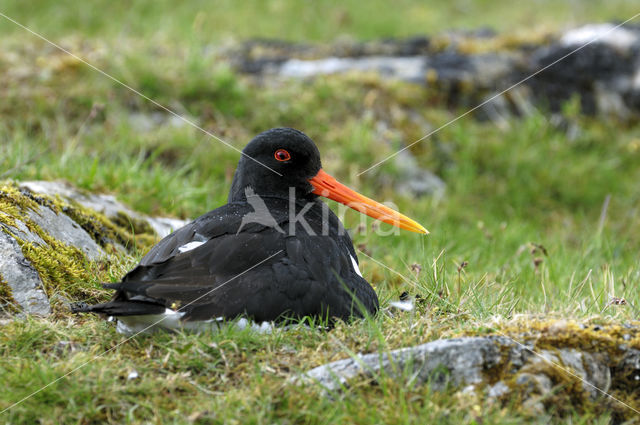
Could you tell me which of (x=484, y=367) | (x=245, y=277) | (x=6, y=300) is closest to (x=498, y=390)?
(x=484, y=367)

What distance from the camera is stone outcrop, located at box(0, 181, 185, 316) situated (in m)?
3.77

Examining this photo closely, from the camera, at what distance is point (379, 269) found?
5.71 meters

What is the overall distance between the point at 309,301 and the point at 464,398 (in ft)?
3.37

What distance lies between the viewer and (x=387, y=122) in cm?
875

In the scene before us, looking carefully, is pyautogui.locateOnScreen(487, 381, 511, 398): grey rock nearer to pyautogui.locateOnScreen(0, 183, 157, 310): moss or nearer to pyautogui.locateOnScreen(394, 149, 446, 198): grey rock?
pyautogui.locateOnScreen(0, 183, 157, 310): moss

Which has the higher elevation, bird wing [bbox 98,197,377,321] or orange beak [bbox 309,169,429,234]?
orange beak [bbox 309,169,429,234]

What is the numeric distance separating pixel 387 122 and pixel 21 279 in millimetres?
5819

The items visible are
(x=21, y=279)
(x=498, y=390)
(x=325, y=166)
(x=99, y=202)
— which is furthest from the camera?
(x=325, y=166)

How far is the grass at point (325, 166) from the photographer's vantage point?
115 inches

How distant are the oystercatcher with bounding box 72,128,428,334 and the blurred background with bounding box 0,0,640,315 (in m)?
1.68

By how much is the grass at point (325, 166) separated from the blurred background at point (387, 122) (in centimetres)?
3

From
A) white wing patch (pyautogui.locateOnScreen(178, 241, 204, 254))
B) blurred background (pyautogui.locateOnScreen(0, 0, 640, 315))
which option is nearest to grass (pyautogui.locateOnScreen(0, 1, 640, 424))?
blurred background (pyautogui.locateOnScreen(0, 0, 640, 315))

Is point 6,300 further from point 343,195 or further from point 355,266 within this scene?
point 343,195

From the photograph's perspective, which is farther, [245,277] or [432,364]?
[245,277]
